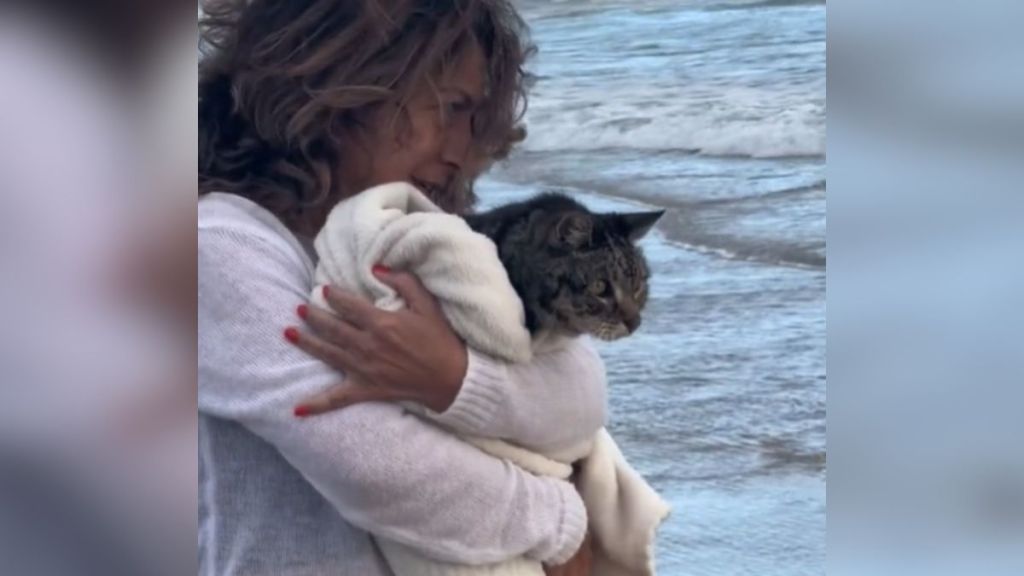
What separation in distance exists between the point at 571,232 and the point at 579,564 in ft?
1.23

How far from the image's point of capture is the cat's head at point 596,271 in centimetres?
135

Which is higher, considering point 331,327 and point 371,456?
point 331,327

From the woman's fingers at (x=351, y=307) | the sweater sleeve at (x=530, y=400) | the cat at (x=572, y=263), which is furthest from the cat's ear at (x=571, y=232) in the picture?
the woman's fingers at (x=351, y=307)

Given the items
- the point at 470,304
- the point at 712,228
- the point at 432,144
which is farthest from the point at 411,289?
the point at 712,228

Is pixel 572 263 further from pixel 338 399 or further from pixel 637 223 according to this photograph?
pixel 338 399

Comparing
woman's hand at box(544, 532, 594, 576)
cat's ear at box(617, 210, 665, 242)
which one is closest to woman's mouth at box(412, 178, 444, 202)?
cat's ear at box(617, 210, 665, 242)

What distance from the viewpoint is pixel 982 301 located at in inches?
54.9

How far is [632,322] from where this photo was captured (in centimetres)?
138

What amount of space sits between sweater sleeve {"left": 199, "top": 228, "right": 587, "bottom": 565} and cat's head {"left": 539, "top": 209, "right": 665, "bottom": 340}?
0.18m

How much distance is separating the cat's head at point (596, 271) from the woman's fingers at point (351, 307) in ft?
0.65

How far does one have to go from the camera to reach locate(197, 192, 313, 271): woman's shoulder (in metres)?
1.39

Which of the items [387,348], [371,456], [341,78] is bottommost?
[371,456]

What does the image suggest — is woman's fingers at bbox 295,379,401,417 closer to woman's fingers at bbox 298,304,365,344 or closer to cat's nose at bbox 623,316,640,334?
woman's fingers at bbox 298,304,365,344

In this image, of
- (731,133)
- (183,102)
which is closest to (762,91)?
(731,133)
